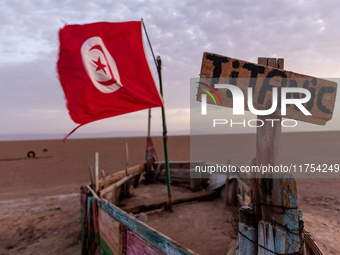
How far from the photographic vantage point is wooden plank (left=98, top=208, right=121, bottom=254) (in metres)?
3.30

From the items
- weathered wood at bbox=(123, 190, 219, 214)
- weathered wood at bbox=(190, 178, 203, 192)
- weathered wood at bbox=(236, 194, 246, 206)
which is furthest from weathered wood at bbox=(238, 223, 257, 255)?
weathered wood at bbox=(190, 178, 203, 192)

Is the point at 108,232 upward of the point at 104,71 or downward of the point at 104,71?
downward

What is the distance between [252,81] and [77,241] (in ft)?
19.1

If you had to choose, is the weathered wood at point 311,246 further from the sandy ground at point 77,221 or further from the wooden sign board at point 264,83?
the sandy ground at point 77,221

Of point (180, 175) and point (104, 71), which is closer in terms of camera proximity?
point (104, 71)

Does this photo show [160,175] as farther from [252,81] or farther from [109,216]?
[252,81]

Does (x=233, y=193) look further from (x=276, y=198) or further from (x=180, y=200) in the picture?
(x=276, y=198)

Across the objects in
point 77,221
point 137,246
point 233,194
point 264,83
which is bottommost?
point 77,221

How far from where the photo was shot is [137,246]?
2.76 m

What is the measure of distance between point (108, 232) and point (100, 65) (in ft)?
12.3

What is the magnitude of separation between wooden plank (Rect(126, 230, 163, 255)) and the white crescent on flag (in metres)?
3.43

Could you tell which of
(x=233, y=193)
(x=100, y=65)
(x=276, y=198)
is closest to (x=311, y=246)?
(x=276, y=198)

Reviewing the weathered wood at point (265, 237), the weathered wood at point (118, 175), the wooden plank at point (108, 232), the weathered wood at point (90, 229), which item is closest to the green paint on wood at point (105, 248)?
the wooden plank at point (108, 232)

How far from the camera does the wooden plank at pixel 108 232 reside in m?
3.30
